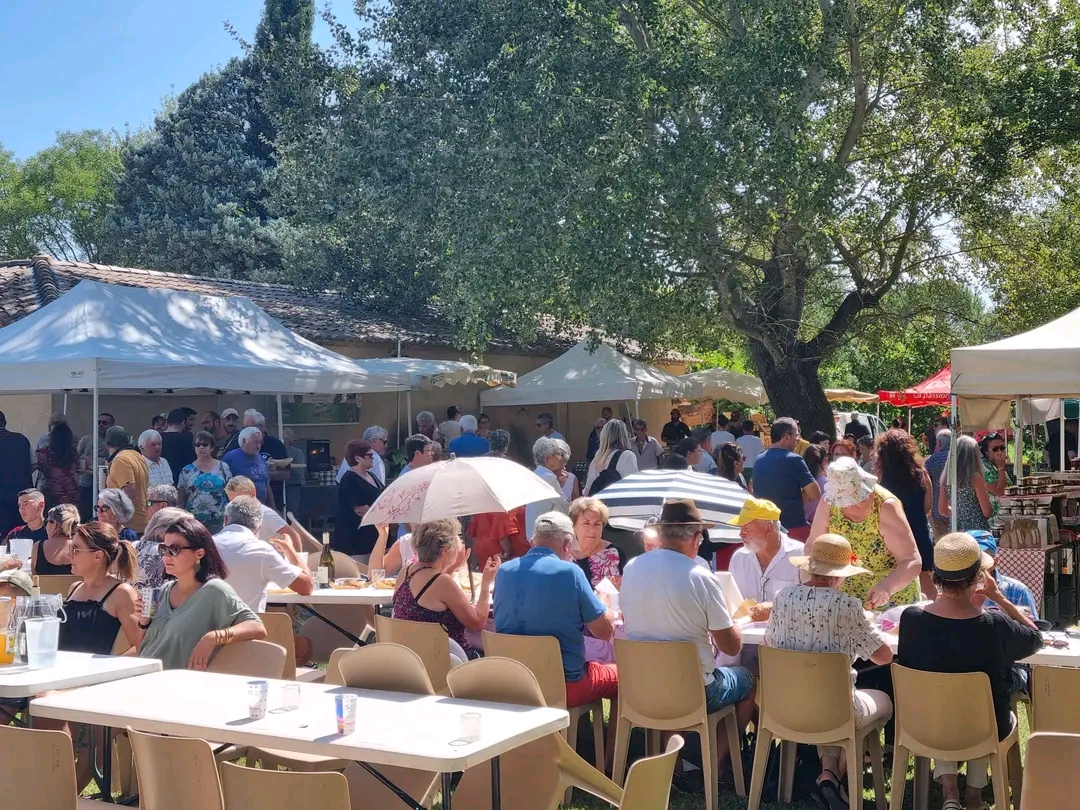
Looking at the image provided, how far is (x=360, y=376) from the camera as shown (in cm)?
1310

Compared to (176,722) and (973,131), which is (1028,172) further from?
(176,722)

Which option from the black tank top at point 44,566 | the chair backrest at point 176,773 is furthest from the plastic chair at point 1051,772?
the black tank top at point 44,566

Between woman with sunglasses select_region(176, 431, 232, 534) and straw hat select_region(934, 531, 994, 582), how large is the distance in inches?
234

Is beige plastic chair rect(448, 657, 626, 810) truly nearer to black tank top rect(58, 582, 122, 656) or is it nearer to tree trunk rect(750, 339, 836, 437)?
black tank top rect(58, 582, 122, 656)

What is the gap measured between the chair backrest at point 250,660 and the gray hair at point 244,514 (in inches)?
68.9

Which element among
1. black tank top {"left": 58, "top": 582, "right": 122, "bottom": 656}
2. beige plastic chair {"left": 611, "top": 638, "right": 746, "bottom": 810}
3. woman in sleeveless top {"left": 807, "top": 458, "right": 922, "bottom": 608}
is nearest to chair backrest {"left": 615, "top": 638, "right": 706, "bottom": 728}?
beige plastic chair {"left": 611, "top": 638, "right": 746, "bottom": 810}

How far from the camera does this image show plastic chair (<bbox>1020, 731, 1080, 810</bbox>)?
343 centimetres

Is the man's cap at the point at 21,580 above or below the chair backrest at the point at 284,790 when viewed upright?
above

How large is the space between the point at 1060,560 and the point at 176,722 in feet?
28.5

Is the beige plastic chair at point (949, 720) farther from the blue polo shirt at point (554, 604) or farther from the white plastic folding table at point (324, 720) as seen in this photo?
the white plastic folding table at point (324, 720)

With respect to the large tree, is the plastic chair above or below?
below

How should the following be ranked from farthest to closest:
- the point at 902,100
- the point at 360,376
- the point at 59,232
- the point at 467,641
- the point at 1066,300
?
the point at 59,232, the point at 1066,300, the point at 902,100, the point at 360,376, the point at 467,641

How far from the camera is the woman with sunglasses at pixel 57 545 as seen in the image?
7.28m

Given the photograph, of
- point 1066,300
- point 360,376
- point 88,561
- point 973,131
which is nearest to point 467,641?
point 88,561
